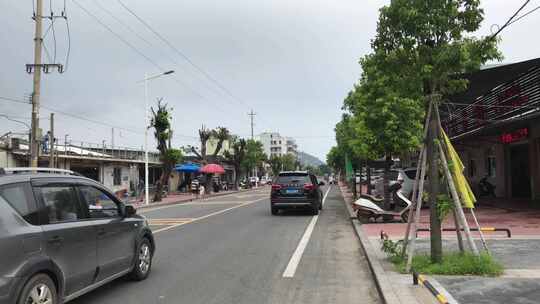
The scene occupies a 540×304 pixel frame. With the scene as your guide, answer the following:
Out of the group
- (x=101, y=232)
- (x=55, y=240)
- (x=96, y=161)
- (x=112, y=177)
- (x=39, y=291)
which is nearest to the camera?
(x=39, y=291)

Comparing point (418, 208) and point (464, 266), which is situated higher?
Answer: point (418, 208)

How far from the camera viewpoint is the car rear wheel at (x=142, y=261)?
7605 millimetres

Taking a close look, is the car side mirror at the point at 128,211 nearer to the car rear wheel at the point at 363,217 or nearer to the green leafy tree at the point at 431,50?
the green leafy tree at the point at 431,50

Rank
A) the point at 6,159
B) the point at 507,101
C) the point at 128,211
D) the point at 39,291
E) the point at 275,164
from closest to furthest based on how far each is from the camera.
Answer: the point at 39,291 < the point at 128,211 < the point at 507,101 < the point at 6,159 < the point at 275,164

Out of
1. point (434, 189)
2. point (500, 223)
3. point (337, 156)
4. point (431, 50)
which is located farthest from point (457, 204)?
point (337, 156)

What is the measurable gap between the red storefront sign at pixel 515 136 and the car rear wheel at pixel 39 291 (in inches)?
765

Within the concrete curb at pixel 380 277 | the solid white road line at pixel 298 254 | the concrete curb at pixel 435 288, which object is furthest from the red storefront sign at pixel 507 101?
the concrete curb at pixel 435 288

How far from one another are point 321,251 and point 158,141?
25665mm

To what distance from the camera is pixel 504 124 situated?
16.7m

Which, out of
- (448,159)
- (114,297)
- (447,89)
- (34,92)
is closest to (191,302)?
(114,297)

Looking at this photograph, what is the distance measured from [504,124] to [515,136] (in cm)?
495

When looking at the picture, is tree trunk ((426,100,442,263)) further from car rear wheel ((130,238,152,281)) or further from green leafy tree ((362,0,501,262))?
car rear wheel ((130,238,152,281))

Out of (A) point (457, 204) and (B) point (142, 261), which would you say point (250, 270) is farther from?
(A) point (457, 204)

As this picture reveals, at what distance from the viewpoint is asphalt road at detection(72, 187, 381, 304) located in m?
6.76
